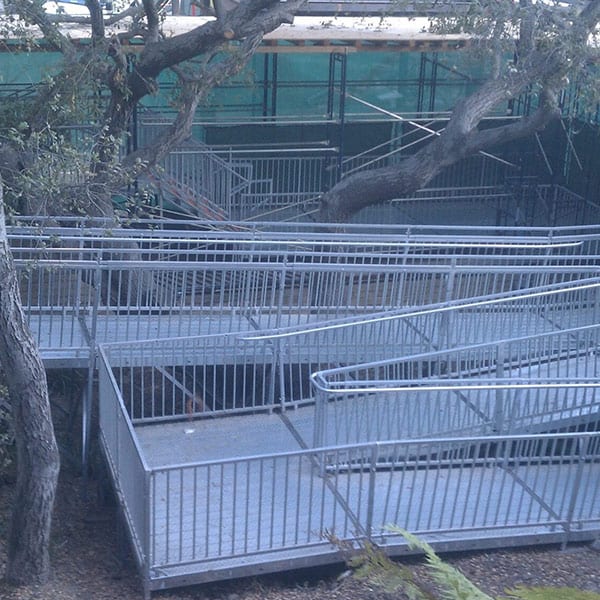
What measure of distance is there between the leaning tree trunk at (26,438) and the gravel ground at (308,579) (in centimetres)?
25

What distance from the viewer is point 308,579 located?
6.77 metres

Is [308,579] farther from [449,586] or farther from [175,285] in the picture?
[175,285]

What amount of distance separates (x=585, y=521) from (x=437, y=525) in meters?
1.09

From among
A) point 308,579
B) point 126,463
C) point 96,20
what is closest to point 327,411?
point 308,579

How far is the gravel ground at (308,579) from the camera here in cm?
646

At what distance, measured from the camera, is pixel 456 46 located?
51.3 ft

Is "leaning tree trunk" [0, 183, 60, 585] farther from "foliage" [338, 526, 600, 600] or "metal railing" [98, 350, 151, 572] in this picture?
"foliage" [338, 526, 600, 600]

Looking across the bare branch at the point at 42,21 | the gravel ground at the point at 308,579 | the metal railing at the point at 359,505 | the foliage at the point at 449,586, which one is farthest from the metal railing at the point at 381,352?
the bare branch at the point at 42,21

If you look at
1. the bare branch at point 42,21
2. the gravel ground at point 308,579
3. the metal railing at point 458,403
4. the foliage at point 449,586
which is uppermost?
the bare branch at point 42,21

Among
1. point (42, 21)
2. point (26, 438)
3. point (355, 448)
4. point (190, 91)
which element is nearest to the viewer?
point (26, 438)

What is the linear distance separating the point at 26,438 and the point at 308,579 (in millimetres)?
2120

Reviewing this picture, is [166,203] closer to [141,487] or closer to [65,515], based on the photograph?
[65,515]

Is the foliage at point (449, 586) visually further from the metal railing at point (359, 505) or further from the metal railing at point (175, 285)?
the metal railing at point (175, 285)

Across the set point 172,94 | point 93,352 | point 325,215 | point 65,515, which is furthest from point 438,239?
point 65,515
